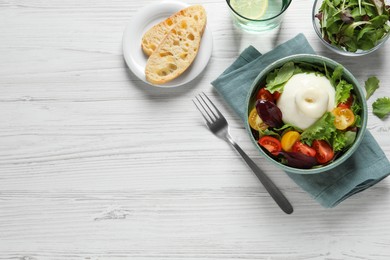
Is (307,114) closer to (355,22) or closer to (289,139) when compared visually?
(289,139)

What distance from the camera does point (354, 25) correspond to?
1.34 meters

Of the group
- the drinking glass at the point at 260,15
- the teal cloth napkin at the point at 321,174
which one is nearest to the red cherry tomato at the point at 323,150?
the teal cloth napkin at the point at 321,174

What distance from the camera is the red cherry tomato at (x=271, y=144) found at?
1332 millimetres

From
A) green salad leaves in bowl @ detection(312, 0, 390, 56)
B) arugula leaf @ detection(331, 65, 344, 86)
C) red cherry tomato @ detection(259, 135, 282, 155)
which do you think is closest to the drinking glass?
green salad leaves in bowl @ detection(312, 0, 390, 56)

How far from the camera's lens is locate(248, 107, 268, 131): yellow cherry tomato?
1353 millimetres

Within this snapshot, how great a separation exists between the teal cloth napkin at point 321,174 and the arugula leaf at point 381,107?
0.23 ft

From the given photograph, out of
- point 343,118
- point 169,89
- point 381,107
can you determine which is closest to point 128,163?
point 169,89

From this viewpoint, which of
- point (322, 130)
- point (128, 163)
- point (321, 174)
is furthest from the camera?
point (128, 163)

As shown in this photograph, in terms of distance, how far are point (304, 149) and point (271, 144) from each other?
0.27ft

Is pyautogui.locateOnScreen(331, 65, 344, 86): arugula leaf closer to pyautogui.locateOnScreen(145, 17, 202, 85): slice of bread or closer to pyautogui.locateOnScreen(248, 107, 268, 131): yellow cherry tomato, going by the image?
pyautogui.locateOnScreen(248, 107, 268, 131): yellow cherry tomato

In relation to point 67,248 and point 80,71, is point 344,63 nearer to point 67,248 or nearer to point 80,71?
point 80,71

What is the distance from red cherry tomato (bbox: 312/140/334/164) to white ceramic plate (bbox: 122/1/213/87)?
39cm

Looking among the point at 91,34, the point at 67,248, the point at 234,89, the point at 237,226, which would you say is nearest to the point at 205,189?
the point at 237,226

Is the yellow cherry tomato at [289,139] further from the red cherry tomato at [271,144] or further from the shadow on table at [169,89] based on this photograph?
the shadow on table at [169,89]
